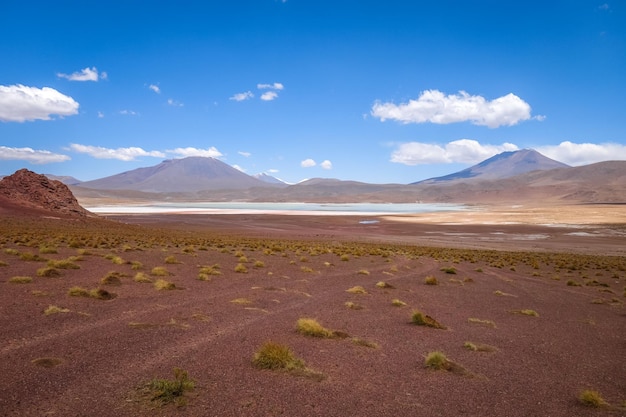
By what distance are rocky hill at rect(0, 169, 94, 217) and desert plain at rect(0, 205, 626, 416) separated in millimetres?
38123

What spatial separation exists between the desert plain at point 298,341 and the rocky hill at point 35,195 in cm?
3812

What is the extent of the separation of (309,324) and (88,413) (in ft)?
17.3

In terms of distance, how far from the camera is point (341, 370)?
300 inches

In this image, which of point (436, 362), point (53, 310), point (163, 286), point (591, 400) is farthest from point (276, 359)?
point (163, 286)

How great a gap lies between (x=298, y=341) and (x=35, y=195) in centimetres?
5926

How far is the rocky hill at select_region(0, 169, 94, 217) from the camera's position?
51.7m

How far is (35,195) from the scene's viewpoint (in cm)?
5547

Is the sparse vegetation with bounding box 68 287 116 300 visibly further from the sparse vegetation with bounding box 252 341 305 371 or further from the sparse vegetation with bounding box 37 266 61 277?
the sparse vegetation with bounding box 252 341 305 371

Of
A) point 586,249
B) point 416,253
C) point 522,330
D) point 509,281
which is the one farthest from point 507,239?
point 522,330

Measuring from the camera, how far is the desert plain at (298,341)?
20.3 feet

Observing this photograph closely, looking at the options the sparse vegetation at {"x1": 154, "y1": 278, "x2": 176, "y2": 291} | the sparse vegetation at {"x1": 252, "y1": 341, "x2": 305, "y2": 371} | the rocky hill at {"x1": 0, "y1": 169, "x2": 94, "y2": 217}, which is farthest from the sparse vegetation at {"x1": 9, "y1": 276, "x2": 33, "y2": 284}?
the rocky hill at {"x1": 0, "y1": 169, "x2": 94, "y2": 217}

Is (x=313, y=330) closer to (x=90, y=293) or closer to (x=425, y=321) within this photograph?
(x=425, y=321)

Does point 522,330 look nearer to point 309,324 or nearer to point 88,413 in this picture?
point 309,324

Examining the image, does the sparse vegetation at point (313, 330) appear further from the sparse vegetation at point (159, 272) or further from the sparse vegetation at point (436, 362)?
the sparse vegetation at point (159, 272)
